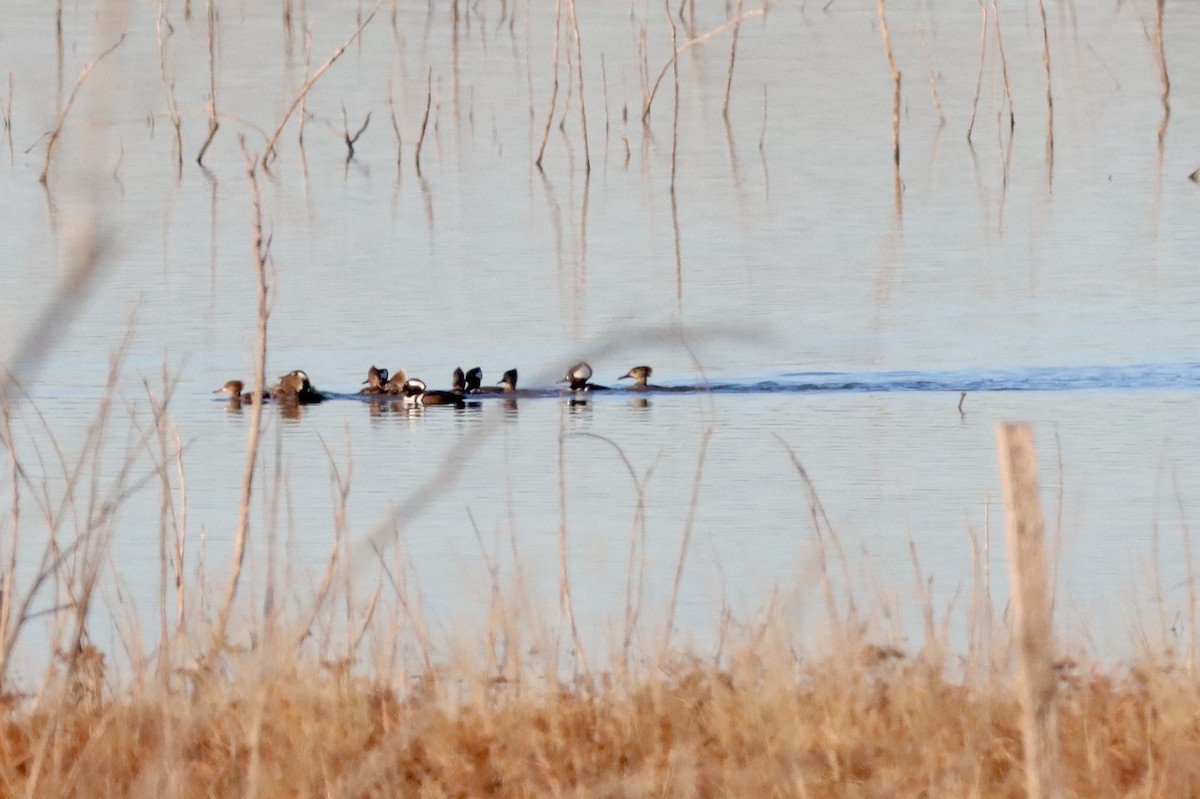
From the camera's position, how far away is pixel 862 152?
3123 cm

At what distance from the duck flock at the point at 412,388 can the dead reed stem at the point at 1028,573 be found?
8930 millimetres

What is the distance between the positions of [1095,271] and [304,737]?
14.9 m

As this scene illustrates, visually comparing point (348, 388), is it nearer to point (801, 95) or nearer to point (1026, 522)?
point (1026, 522)

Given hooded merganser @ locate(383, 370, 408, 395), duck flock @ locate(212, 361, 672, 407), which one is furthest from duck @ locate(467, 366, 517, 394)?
hooded merganser @ locate(383, 370, 408, 395)

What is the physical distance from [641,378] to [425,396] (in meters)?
1.36

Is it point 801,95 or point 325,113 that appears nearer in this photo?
point 325,113

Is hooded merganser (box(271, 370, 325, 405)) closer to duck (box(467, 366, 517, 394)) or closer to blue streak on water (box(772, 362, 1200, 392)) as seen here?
duck (box(467, 366, 517, 394))

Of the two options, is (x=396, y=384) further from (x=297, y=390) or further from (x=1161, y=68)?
(x=1161, y=68)

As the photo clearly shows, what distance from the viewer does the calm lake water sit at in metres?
8.56

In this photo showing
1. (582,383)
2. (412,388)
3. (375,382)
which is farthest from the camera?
(582,383)

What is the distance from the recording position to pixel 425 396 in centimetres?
1407

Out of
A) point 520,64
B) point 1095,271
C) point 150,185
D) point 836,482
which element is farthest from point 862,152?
point 836,482

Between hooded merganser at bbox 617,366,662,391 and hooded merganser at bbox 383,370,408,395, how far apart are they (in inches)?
53.9

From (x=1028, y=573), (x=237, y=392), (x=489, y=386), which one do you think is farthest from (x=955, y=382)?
(x=1028, y=573)
